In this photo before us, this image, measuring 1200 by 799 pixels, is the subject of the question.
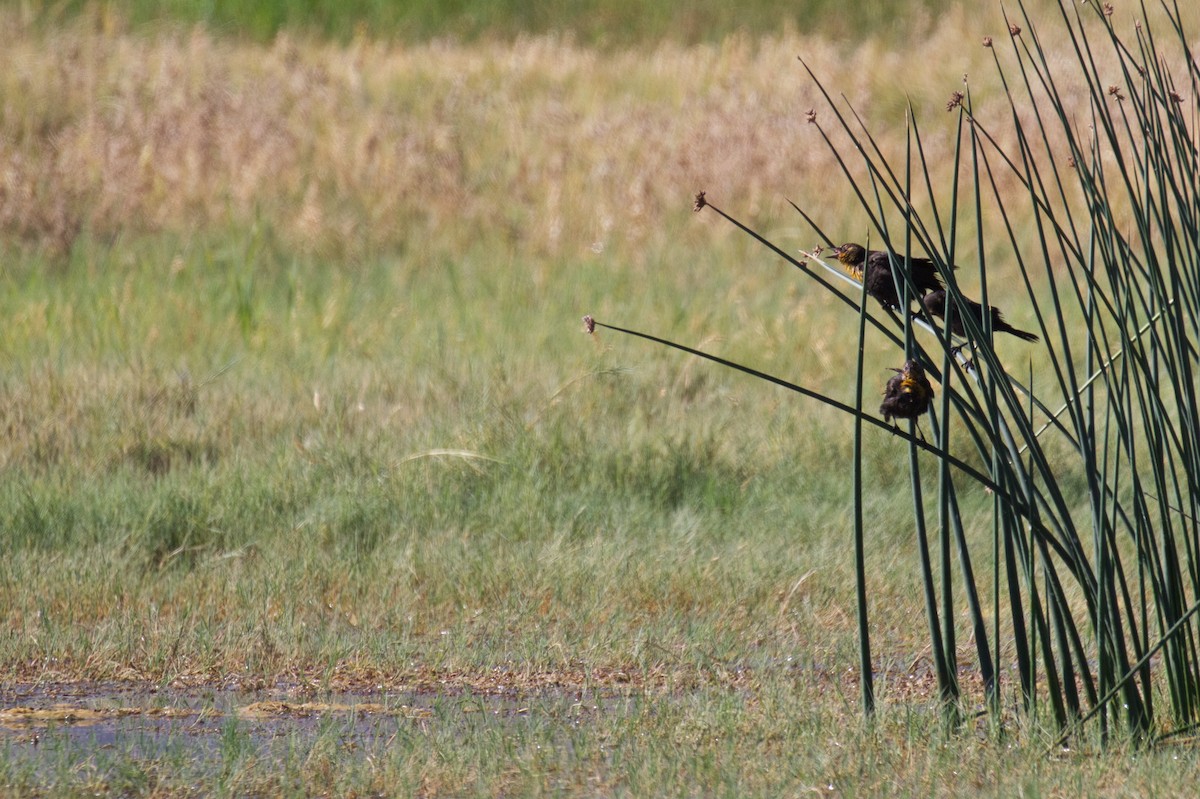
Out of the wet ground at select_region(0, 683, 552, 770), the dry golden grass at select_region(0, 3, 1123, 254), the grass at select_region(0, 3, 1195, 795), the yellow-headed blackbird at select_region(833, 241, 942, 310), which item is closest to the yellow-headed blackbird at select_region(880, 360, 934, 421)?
the yellow-headed blackbird at select_region(833, 241, 942, 310)

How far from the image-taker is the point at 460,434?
5.32 meters

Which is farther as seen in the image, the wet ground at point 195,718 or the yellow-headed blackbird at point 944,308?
the wet ground at point 195,718

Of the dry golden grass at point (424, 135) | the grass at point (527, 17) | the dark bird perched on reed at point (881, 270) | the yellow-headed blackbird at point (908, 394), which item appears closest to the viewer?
the yellow-headed blackbird at point (908, 394)

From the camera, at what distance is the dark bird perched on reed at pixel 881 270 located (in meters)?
2.70

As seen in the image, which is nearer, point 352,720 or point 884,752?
point 884,752

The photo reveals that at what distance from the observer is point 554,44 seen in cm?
1300

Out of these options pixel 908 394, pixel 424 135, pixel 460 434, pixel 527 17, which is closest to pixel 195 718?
pixel 908 394

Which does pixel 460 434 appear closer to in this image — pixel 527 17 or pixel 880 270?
pixel 880 270

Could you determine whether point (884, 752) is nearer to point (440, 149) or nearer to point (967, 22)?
point (440, 149)

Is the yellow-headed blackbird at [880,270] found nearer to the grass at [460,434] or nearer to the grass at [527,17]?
the grass at [460,434]

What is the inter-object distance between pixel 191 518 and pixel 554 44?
356 inches

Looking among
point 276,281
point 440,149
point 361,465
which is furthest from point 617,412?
point 440,149

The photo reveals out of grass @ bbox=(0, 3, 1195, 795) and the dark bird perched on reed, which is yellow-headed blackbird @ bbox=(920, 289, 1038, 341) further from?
grass @ bbox=(0, 3, 1195, 795)

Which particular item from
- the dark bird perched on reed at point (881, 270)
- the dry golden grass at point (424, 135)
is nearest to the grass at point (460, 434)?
the dry golden grass at point (424, 135)
